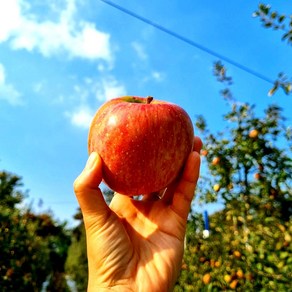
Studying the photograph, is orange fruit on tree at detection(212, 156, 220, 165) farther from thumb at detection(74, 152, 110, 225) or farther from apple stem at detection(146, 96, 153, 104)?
thumb at detection(74, 152, 110, 225)

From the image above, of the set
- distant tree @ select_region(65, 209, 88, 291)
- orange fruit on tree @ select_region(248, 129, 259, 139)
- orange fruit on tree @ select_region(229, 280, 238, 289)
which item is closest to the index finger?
orange fruit on tree @ select_region(229, 280, 238, 289)

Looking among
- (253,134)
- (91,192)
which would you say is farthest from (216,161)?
(91,192)

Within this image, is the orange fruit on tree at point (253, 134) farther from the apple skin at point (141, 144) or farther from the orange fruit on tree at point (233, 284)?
the apple skin at point (141, 144)

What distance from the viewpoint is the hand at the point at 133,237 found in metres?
1.53

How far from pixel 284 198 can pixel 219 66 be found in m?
2.31

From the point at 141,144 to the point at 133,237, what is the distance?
1.28 ft

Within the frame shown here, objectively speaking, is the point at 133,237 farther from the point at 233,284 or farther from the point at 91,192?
the point at 233,284

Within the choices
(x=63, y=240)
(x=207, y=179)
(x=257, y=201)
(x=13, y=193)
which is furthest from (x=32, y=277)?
(x=63, y=240)

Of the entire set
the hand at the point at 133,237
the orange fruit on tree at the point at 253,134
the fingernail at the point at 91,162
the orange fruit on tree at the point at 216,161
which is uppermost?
the orange fruit on tree at the point at 253,134

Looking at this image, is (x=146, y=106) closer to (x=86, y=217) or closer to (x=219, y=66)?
(x=86, y=217)

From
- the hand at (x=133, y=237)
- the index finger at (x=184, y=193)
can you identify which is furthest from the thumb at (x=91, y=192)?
the index finger at (x=184, y=193)

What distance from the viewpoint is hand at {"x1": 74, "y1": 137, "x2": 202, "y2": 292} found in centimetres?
153

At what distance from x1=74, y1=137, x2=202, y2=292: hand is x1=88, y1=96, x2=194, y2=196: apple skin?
7 centimetres

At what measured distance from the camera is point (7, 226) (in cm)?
529
